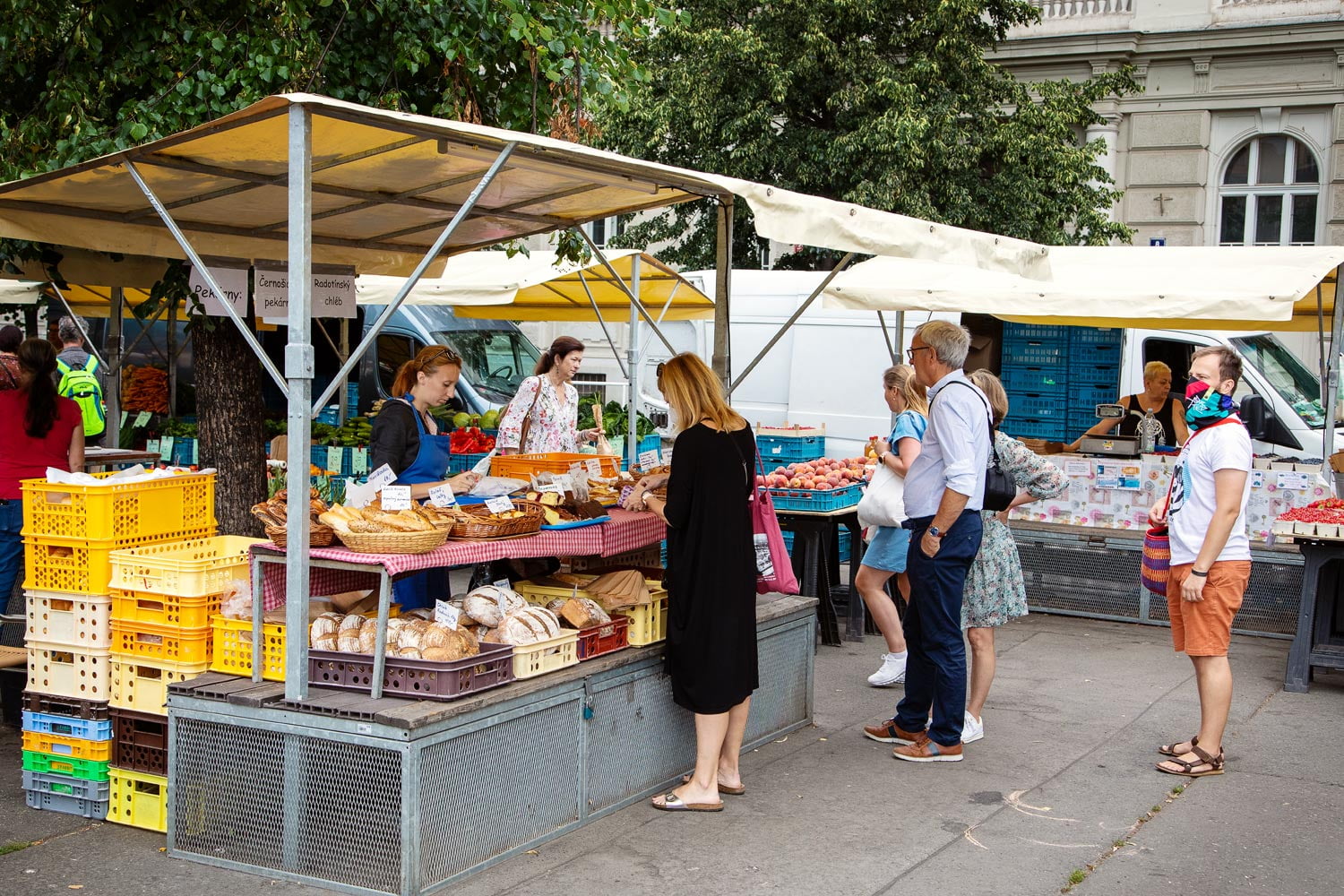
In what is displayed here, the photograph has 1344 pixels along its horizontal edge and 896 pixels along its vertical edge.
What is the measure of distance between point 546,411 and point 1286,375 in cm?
730

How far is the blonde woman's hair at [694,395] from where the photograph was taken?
5188mm

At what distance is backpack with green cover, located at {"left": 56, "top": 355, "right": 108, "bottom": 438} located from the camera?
1078 centimetres

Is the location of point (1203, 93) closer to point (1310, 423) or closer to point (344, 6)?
point (1310, 423)

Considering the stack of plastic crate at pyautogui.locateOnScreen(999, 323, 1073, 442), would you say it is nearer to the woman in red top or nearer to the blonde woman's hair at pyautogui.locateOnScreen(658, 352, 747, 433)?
the blonde woman's hair at pyautogui.locateOnScreen(658, 352, 747, 433)

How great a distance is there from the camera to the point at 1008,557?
6336 millimetres

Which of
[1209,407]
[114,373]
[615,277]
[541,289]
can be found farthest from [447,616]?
[541,289]

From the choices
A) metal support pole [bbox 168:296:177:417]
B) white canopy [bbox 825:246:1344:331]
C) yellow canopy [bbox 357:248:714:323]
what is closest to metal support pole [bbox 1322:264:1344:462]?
white canopy [bbox 825:246:1344:331]

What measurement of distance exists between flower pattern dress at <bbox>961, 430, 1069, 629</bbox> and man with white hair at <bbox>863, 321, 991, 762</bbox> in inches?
9.6

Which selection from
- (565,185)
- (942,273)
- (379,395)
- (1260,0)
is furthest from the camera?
(1260,0)

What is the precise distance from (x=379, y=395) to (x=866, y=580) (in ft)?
27.3

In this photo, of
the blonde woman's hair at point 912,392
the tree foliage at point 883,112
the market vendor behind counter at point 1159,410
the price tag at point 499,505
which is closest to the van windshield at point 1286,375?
the market vendor behind counter at point 1159,410

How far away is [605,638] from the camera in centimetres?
534

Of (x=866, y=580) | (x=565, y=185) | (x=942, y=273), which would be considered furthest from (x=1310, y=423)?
(x=565, y=185)

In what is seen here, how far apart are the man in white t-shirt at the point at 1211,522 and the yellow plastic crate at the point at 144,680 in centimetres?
420
